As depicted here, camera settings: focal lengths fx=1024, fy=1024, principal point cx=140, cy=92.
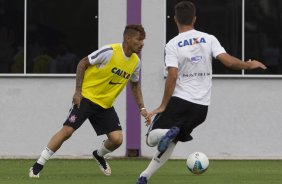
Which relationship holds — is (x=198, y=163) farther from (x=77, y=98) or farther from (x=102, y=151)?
(x=102, y=151)

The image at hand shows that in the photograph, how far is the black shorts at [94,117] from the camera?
12344 mm

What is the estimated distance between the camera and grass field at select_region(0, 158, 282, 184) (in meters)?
12.2

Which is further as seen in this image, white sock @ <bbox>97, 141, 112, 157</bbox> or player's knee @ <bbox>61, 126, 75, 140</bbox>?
white sock @ <bbox>97, 141, 112, 157</bbox>

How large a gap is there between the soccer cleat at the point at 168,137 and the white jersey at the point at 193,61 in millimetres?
429

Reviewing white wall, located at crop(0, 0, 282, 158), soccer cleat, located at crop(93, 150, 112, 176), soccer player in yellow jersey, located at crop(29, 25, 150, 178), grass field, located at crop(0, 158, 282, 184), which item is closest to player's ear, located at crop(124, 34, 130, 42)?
soccer player in yellow jersey, located at crop(29, 25, 150, 178)

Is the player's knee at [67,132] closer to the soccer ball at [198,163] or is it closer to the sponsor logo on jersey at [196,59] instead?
the soccer ball at [198,163]

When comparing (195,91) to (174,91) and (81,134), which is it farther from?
(81,134)

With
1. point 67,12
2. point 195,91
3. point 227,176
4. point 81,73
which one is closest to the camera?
point 195,91

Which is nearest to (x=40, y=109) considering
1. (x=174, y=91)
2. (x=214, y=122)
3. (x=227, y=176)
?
(x=214, y=122)

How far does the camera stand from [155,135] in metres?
10.5

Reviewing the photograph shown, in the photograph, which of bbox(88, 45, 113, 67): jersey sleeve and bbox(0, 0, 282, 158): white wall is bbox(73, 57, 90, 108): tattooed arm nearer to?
bbox(88, 45, 113, 67): jersey sleeve

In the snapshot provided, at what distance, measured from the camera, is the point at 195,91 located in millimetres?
10602

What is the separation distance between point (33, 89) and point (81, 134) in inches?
44.8

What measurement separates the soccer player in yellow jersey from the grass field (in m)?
0.49
